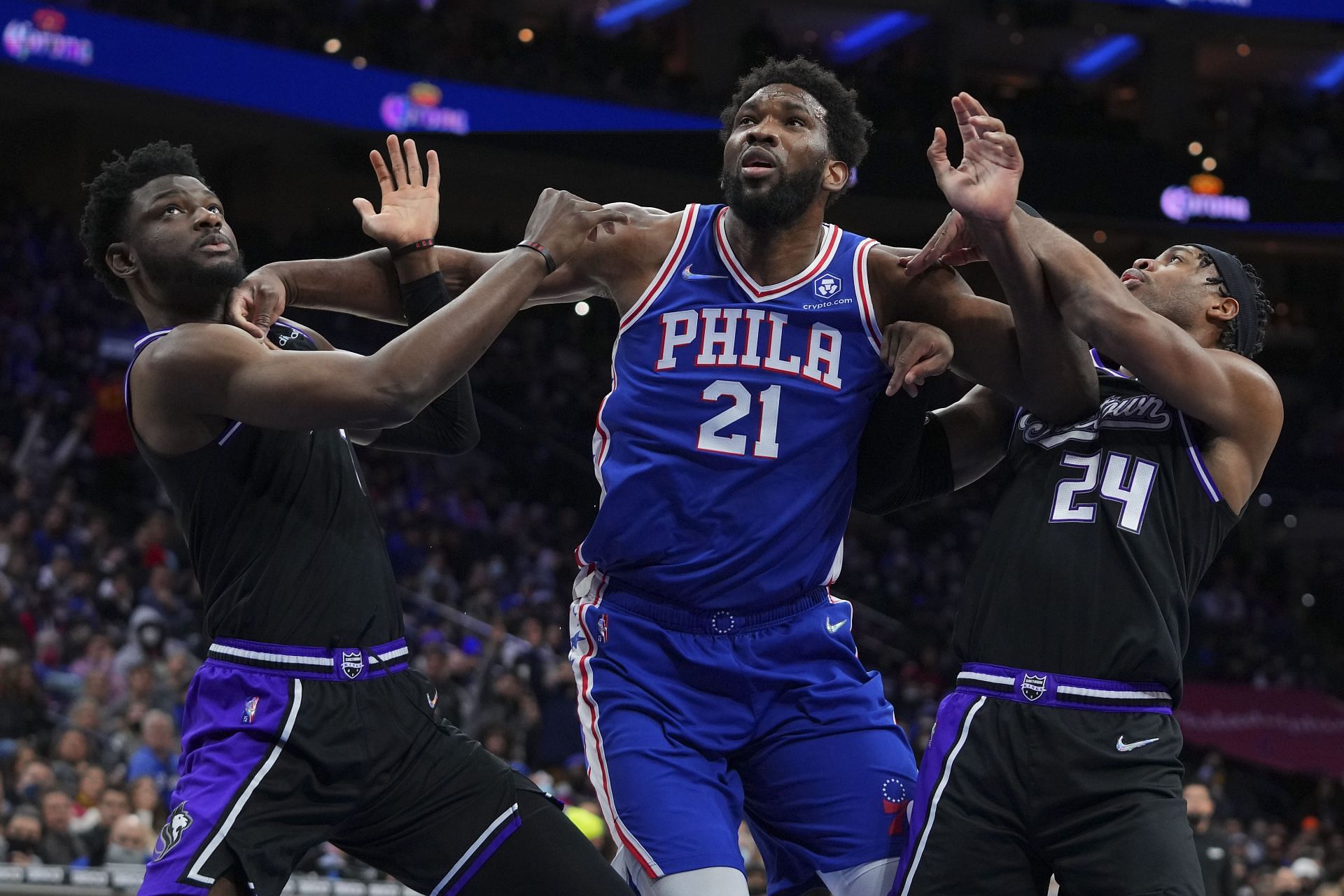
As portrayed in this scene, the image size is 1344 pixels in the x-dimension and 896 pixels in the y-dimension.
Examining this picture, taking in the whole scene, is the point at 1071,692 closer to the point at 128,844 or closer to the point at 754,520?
the point at 754,520

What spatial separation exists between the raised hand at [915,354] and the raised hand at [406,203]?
1.34 metres

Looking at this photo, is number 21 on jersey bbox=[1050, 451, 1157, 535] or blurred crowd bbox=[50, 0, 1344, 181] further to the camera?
blurred crowd bbox=[50, 0, 1344, 181]

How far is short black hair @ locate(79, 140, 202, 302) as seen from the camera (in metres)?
4.02

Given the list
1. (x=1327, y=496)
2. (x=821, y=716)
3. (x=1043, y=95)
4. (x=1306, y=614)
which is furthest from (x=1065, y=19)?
(x=821, y=716)

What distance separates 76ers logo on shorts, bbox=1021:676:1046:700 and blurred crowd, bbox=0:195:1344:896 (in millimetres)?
6173

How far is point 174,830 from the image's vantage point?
3502 mm

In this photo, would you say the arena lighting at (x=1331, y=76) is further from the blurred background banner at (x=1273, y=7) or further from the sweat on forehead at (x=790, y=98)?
the sweat on forehead at (x=790, y=98)

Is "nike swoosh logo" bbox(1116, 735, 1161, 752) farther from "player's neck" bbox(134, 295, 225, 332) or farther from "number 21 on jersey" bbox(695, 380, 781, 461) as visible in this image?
"player's neck" bbox(134, 295, 225, 332)

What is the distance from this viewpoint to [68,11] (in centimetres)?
1698

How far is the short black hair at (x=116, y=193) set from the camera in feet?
13.2

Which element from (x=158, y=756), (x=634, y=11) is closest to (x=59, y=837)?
(x=158, y=756)

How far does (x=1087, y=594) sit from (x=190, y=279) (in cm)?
241

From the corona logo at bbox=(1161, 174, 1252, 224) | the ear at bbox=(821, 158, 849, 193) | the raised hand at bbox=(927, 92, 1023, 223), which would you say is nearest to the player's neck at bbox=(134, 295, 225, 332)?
the ear at bbox=(821, 158, 849, 193)

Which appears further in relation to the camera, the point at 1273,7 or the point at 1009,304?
the point at 1273,7
